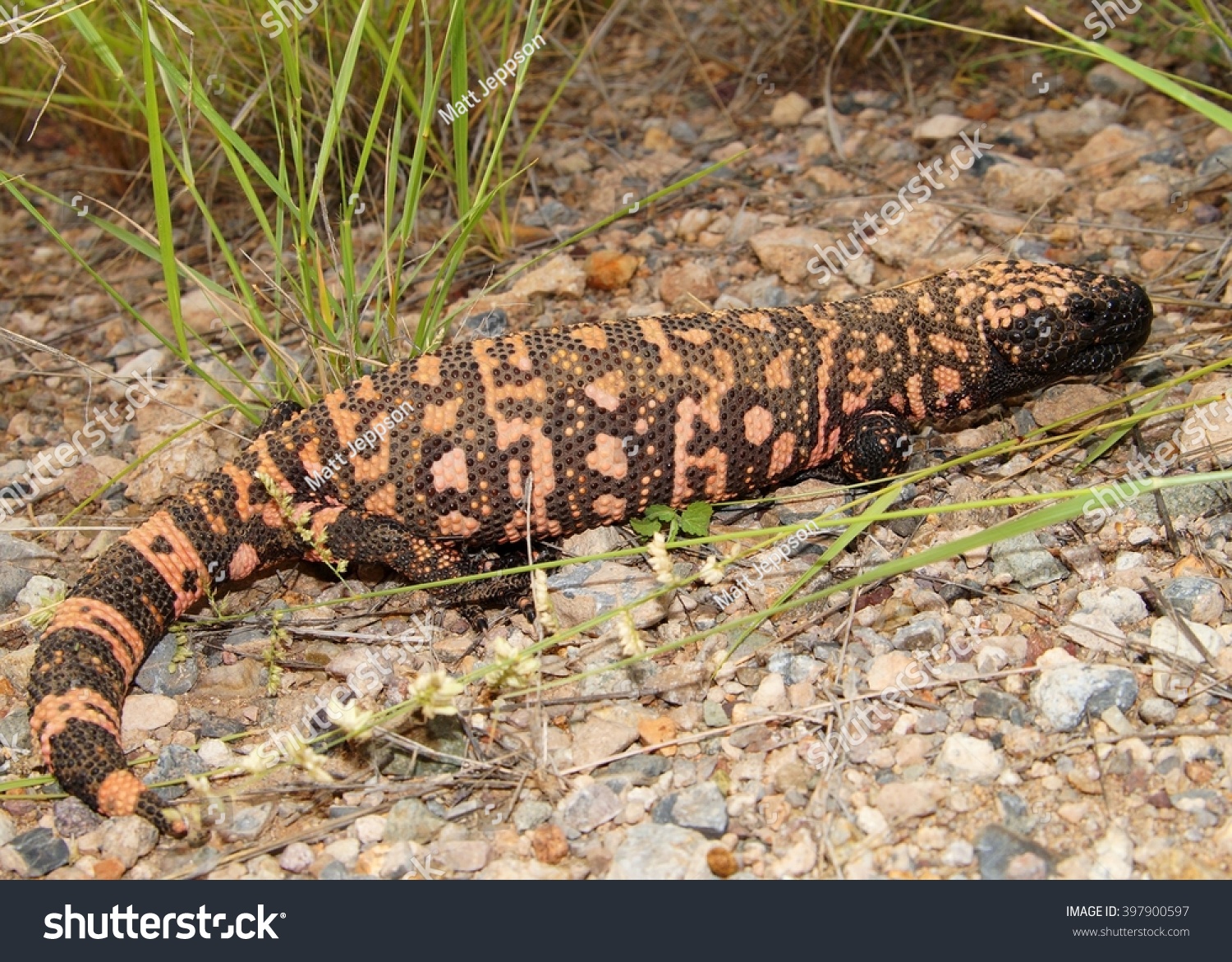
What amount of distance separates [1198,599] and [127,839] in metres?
2.35

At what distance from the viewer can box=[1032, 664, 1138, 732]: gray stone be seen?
85.7 inches

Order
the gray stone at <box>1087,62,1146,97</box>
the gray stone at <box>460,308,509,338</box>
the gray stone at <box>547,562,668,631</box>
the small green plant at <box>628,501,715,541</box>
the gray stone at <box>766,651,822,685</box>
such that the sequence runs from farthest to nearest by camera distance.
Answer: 1. the gray stone at <box>1087,62,1146,97</box>
2. the gray stone at <box>460,308,509,338</box>
3. the small green plant at <box>628,501,715,541</box>
4. the gray stone at <box>547,562,668,631</box>
5. the gray stone at <box>766,651,822,685</box>

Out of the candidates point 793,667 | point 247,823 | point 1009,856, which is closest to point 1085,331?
point 793,667

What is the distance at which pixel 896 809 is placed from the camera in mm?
2074

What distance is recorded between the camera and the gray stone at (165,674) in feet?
8.93

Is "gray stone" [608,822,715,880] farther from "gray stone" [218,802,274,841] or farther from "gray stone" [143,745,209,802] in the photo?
"gray stone" [143,745,209,802]

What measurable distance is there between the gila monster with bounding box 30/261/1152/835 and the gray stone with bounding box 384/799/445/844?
28.1 inches

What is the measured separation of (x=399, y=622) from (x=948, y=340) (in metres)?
1.75

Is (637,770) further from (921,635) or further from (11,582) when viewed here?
(11,582)

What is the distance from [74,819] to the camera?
232cm

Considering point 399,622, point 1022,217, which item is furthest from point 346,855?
point 1022,217

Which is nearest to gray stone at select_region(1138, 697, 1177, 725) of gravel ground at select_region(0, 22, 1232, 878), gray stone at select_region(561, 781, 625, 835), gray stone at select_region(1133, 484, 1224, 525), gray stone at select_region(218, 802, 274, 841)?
gravel ground at select_region(0, 22, 1232, 878)

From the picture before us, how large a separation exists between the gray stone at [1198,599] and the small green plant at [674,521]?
1106mm
